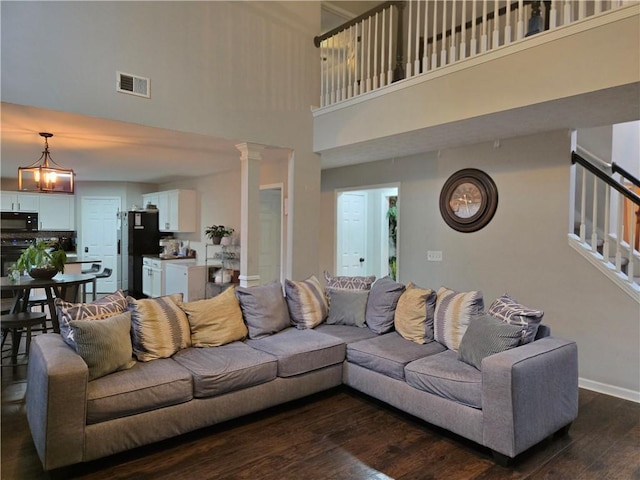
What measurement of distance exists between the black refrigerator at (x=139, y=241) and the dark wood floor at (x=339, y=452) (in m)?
5.20

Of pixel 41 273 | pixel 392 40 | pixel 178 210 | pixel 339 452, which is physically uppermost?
pixel 392 40

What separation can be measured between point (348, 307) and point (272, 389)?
125 cm

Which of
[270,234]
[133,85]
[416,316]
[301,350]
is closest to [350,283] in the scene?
[416,316]

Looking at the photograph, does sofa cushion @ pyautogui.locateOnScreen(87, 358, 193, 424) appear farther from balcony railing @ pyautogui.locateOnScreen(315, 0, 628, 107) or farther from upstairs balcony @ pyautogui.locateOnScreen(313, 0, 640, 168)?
balcony railing @ pyautogui.locateOnScreen(315, 0, 628, 107)

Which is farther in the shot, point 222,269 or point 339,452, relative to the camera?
point 222,269

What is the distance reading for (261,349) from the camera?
3193mm

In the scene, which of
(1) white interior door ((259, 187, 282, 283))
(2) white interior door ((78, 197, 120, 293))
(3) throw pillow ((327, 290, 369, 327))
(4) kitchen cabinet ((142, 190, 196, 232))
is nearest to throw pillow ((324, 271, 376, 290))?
(3) throw pillow ((327, 290, 369, 327))

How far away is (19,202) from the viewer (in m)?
8.18

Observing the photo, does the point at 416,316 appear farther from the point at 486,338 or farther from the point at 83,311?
the point at 83,311

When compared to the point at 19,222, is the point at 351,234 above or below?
below

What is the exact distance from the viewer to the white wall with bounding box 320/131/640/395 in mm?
3613

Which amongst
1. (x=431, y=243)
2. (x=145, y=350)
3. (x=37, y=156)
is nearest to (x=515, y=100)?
(x=431, y=243)

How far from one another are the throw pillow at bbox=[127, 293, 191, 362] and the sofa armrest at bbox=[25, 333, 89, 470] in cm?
56

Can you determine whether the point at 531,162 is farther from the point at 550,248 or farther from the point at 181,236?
the point at 181,236
